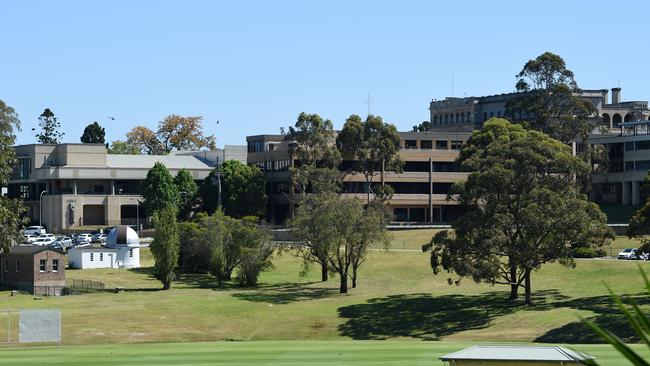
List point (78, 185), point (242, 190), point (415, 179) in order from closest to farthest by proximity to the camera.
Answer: point (242, 190), point (415, 179), point (78, 185)

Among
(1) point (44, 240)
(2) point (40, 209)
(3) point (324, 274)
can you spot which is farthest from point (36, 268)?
(2) point (40, 209)

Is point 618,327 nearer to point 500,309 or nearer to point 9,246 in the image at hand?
point 500,309

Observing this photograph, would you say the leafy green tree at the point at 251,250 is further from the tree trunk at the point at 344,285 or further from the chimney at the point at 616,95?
the chimney at the point at 616,95

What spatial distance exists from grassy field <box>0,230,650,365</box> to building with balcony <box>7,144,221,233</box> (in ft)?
170

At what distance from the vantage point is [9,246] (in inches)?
3430

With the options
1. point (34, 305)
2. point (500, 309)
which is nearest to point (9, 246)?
point (34, 305)

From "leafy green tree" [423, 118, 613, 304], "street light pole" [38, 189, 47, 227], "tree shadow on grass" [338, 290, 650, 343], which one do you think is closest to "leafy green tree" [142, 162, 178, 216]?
"street light pole" [38, 189, 47, 227]

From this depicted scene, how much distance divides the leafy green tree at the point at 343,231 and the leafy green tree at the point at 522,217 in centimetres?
1230

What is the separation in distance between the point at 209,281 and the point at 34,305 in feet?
80.1

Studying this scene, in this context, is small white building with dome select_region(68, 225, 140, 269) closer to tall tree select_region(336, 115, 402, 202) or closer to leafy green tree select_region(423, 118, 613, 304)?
tall tree select_region(336, 115, 402, 202)

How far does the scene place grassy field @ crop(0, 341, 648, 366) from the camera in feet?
153

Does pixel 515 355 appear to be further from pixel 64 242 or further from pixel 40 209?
pixel 40 209

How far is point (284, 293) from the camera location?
8719 centimetres

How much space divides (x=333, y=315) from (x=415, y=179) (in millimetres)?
71860
